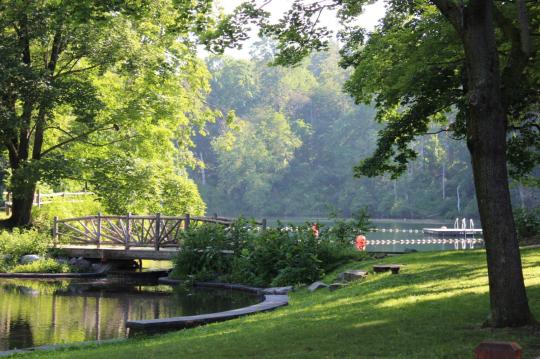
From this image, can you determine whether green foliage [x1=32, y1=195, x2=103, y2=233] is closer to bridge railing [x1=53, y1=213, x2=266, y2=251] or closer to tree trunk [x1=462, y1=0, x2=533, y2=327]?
bridge railing [x1=53, y1=213, x2=266, y2=251]

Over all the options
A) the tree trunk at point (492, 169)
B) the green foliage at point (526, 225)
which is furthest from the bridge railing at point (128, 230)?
the tree trunk at point (492, 169)

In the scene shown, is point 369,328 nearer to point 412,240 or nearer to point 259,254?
point 259,254

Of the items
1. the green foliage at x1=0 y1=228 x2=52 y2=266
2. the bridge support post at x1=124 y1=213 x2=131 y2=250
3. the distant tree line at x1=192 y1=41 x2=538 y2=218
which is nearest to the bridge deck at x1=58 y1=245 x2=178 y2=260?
the bridge support post at x1=124 y1=213 x2=131 y2=250

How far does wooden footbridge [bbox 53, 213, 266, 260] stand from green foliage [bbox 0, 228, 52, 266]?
80 centimetres

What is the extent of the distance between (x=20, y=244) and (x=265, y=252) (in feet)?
31.8

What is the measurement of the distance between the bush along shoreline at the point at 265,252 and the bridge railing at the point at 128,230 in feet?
3.61

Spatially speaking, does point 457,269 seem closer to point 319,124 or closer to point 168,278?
point 168,278

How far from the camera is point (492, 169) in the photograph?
8.35 m

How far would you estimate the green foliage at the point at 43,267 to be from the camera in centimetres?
2281

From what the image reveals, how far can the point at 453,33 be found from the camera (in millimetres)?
15000

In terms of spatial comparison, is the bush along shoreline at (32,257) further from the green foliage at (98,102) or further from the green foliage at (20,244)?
the green foliage at (98,102)

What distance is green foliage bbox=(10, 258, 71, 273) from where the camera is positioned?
22.8 meters

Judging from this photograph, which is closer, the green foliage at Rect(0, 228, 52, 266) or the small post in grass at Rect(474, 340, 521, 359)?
the small post in grass at Rect(474, 340, 521, 359)

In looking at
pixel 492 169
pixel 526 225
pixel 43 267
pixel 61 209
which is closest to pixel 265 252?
pixel 43 267
